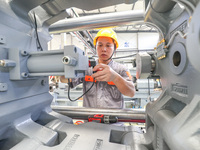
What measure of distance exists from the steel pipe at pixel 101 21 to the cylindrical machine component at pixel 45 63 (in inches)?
26.1

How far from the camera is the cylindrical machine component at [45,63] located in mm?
485

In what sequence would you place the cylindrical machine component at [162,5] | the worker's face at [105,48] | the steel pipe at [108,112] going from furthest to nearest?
the worker's face at [105,48] → the steel pipe at [108,112] → the cylindrical machine component at [162,5]

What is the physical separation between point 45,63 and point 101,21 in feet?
2.30

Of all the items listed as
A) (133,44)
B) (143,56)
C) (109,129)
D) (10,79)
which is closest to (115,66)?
(143,56)

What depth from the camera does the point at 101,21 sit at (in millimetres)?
1003

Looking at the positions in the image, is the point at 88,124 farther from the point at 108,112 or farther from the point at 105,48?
the point at 105,48

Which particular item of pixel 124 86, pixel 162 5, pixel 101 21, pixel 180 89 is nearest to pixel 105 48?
pixel 101 21

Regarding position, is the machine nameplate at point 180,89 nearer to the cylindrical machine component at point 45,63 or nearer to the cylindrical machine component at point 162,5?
the cylindrical machine component at point 162,5

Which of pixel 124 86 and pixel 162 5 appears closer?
pixel 162 5

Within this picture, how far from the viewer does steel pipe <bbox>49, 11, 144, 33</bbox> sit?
3.14 ft

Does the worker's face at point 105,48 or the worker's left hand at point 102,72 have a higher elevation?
the worker's face at point 105,48

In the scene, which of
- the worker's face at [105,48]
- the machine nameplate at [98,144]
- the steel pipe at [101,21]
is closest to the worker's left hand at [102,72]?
the machine nameplate at [98,144]

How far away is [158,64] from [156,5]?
0.26m

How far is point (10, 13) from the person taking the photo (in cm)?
50
